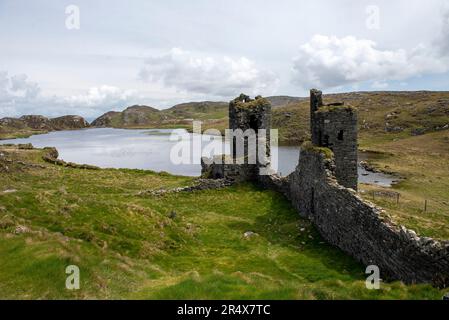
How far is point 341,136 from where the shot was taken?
1016 inches

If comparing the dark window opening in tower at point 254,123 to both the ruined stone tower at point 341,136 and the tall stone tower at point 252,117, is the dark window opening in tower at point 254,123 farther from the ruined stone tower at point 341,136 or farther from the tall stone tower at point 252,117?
the ruined stone tower at point 341,136

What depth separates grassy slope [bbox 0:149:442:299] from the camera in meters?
→ 11.2

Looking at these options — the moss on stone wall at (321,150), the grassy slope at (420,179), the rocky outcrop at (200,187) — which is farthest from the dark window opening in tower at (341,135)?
the rocky outcrop at (200,187)

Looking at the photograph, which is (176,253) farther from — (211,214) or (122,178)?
(122,178)

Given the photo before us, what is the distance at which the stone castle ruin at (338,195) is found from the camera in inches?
522

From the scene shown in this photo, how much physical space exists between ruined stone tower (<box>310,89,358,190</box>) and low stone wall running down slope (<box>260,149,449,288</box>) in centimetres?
226

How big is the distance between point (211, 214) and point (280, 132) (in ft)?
444

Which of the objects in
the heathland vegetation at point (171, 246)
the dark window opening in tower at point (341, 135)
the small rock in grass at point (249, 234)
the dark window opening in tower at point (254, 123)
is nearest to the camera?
the heathland vegetation at point (171, 246)

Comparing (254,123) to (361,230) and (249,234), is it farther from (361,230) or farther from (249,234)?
(361,230)

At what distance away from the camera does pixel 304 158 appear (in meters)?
24.8

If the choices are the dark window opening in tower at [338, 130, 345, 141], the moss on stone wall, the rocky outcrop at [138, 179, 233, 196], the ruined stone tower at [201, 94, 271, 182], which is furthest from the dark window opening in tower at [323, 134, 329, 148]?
the rocky outcrop at [138, 179, 233, 196]

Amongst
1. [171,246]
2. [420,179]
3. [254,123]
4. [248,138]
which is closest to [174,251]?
[171,246]

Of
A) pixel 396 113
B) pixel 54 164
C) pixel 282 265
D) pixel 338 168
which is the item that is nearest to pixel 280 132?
pixel 396 113

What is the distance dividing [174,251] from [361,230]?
27.3 feet
